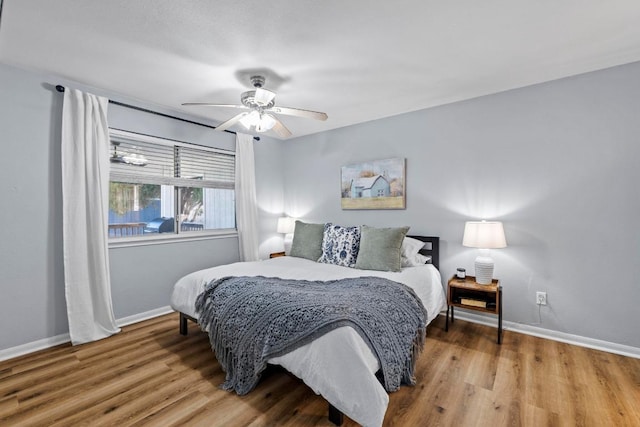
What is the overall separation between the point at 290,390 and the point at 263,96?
2275mm

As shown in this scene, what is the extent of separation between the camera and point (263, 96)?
251 centimetres

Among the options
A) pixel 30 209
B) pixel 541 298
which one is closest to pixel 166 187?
pixel 30 209

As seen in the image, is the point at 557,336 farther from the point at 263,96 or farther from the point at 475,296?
the point at 263,96

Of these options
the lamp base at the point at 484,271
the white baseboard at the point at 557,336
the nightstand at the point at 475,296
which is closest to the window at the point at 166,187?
the nightstand at the point at 475,296

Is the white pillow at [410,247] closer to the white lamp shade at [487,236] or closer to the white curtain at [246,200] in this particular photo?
the white lamp shade at [487,236]

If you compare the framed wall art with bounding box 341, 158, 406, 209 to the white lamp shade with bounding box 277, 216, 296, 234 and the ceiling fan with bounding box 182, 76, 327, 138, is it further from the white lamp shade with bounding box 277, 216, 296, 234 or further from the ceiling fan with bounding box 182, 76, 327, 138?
the ceiling fan with bounding box 182, 76, 327, 138

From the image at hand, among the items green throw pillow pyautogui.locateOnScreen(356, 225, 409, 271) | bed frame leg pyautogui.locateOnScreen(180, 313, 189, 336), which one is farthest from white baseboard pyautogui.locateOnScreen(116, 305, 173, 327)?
green throw pillow pyautogui.locateOnScreen(356, 225, 409, 271)

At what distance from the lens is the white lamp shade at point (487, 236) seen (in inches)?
109

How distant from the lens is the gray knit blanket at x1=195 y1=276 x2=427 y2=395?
71.0 inches

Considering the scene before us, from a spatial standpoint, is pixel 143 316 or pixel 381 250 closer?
pixel 381 250

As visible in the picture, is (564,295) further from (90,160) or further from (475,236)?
(90,160)

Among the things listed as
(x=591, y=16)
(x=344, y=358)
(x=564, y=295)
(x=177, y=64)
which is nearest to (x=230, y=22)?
(x=177, y=64)

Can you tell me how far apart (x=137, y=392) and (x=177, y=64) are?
8.18 ft

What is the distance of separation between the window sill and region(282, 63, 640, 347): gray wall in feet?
7.76
